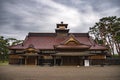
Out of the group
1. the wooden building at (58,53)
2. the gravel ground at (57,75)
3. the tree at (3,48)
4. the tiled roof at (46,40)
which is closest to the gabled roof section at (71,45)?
the wooden building at (58,53)

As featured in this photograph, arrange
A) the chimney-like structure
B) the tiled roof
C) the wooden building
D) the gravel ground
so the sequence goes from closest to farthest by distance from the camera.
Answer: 1. the gravel ground
2. the wooden building
3. the tiled roof
4. the chimney-like structure

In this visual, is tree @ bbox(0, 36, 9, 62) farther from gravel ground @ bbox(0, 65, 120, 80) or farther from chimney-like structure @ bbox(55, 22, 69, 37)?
gravel ground @ bbox(0, 65, 120, 80)

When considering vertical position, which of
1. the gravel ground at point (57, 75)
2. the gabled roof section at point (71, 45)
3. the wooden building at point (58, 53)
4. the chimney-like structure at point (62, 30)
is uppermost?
the chimney-like structure at point (62, 30)

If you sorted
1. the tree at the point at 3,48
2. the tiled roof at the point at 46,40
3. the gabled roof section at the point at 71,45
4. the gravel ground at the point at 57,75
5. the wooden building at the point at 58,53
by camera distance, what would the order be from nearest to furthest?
the gravel ground at the point at 57,75 < the wooden building at the point at 58,53 < the gabled roof section at the point at 71,45 < the tiled roof at the point at 46,40 < the tree at the point at 3,48

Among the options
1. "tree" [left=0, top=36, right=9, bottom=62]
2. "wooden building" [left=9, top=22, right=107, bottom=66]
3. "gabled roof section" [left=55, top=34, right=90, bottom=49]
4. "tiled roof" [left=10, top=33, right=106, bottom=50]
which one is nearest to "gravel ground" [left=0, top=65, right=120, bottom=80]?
"wooden building" [left=9, top=22, right=107, bottom=66]

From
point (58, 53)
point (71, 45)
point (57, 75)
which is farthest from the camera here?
point (71, 45)

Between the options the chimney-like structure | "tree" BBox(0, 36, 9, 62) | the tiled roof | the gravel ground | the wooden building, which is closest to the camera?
the gravel ground

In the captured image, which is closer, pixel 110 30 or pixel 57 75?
pixel 57 75

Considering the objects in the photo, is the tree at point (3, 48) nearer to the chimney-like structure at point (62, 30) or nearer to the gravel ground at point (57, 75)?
the chimney-like structure at point (62, 30)

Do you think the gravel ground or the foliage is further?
the foliage

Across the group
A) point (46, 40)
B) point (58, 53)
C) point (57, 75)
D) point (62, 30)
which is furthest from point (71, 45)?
point (57, 75)

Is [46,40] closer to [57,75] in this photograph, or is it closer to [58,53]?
[58,53]

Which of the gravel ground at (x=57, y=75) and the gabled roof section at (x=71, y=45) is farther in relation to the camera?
the gabled roof section at (x=71, y=45)

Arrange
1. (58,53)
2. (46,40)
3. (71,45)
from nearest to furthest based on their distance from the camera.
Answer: (58,53)
(71,45)
(46,40)
